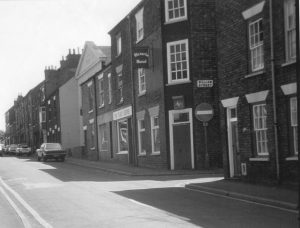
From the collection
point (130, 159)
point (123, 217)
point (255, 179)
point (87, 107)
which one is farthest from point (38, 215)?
point (87, 107)

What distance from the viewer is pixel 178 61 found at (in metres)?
27.3

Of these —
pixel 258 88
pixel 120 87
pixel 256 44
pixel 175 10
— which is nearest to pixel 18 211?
pixel 258 88

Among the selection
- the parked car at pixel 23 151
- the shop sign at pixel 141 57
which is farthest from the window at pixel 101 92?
the parked car at pixel 23 151

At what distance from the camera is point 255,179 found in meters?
18.0

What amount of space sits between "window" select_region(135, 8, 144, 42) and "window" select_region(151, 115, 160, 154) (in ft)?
16.7

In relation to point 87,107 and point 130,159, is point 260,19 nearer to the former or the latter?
point 130,159

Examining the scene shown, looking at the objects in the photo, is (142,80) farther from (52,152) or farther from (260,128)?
(52,152)

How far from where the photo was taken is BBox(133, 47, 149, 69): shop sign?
29156 millimetres

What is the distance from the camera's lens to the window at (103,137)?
40544mm

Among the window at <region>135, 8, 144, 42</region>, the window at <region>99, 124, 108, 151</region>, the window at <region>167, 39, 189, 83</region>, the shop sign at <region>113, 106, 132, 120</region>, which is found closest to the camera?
the window at <region>167, 39, 189, 83</region>

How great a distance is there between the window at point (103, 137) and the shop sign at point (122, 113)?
4.39 metres

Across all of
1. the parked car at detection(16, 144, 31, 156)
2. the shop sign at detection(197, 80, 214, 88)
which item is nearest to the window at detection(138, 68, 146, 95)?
the shop sign at detection(197, 80, 214, 88)

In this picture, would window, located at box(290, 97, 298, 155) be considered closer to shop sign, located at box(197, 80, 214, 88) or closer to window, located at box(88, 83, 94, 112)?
shop sign, located at box(197, 80, 214, 88)

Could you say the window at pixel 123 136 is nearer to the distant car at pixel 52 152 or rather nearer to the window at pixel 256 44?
the distant car at pixel 52 152
